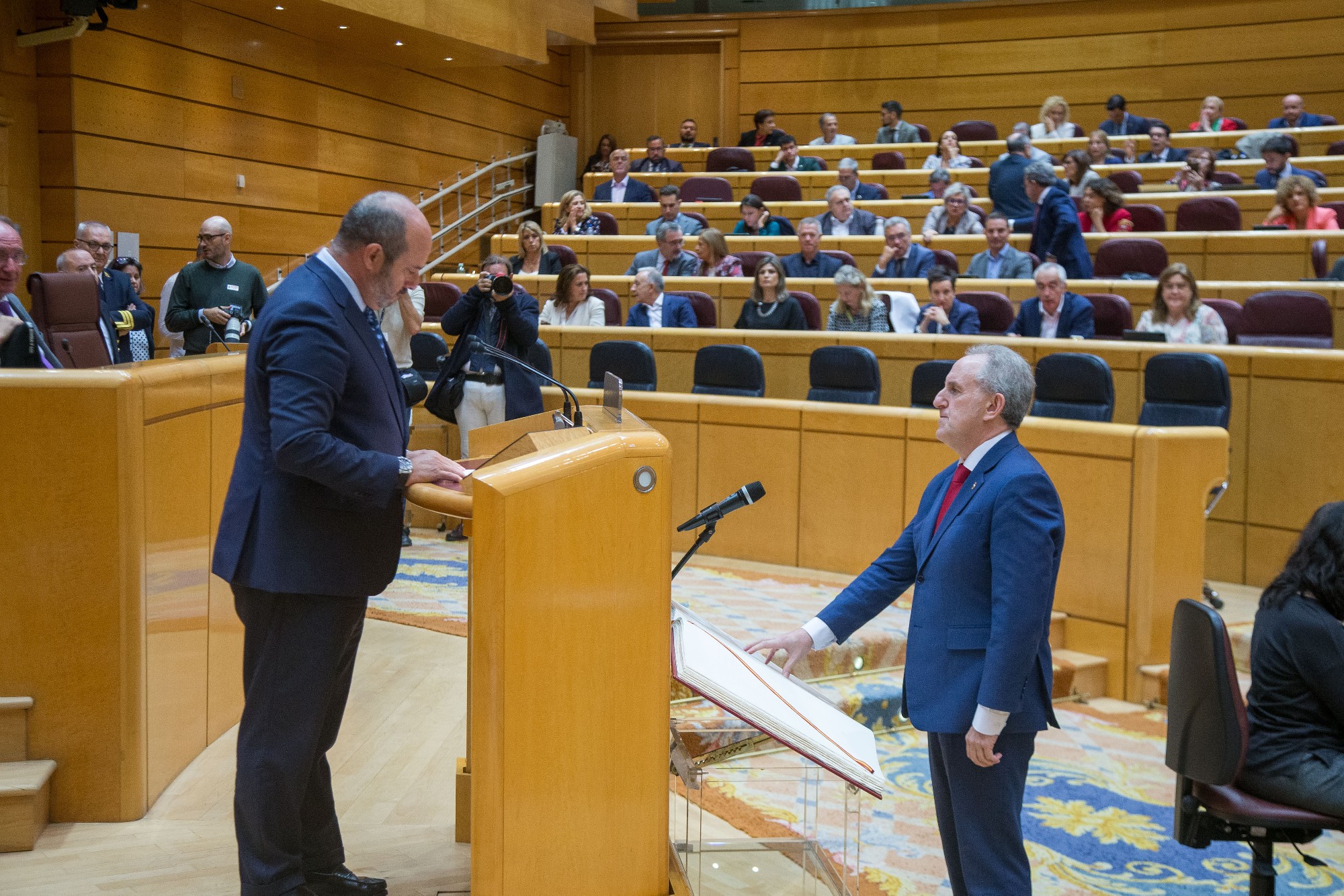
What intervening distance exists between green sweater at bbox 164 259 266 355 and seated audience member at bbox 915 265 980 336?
310 cm

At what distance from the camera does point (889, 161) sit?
10508 mm

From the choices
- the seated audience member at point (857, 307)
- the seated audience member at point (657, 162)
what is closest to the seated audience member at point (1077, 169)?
the seated audience member at point (857, 307)

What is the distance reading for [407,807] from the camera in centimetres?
247

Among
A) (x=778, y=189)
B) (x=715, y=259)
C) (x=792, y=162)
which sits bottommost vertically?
(x=715, y=259)

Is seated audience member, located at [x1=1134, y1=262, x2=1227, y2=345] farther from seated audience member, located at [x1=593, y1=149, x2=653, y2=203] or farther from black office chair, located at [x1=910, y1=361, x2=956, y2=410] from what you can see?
seated audience member, located at [x1=593, y1=149, x2=653, y2=203]

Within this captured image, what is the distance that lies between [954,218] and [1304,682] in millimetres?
6117

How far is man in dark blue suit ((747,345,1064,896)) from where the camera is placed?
186 cm

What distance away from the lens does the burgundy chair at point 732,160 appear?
10.9m

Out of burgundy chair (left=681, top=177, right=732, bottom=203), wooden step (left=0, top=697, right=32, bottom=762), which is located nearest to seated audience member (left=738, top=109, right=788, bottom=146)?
burgundy chair (left=681, top=177, right=732, bottom=203)

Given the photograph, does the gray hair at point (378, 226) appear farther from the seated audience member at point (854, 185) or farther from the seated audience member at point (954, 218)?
the seated audience member at point (854, 185)

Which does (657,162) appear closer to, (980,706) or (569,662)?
(980,706)

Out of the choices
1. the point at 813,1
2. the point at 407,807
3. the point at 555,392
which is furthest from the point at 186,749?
the point at 813,1

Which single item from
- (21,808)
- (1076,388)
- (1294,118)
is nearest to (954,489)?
(21,808)

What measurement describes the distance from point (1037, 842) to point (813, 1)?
1112 cm
